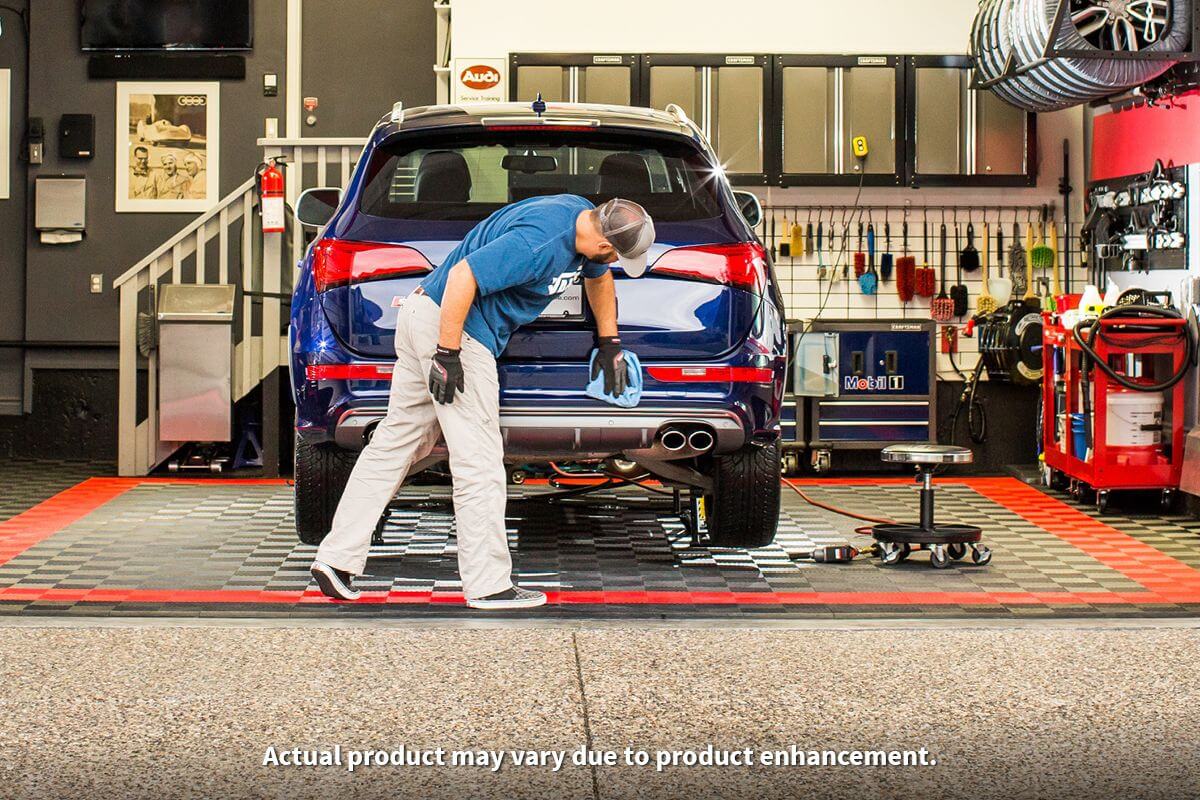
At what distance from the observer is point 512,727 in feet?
13.1

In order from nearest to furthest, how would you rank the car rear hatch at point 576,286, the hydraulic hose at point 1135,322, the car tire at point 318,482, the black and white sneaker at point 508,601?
1. the black and white sneaker at point 508,601
2. the car rear hatch at point 576,286
3. the car tire at point 318,482
4. the hydraulic hose at point 1135,322

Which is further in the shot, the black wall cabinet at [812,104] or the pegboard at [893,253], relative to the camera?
the pegboard at [893,253]

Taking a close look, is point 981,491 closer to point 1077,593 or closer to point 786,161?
point 786,161

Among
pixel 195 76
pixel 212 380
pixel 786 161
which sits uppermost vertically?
pixel 195 76

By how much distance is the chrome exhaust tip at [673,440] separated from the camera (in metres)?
5.90

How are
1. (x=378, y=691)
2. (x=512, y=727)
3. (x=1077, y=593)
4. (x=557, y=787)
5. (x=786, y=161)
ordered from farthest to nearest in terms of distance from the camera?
(x=786, y=161), (x=1077, y=593), (x=378, y=691), (x=512, y=727), (x=557, y=787)

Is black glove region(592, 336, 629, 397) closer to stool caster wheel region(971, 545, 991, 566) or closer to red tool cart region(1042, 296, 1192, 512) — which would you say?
stool caster wheel region(971, 545, 991, 566)

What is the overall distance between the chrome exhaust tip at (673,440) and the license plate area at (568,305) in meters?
0.51

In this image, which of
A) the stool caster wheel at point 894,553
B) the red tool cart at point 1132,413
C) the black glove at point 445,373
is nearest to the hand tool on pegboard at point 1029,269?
the red tool cart at point 1132,413

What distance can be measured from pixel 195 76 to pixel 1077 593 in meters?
8.51

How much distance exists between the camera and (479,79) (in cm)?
1119

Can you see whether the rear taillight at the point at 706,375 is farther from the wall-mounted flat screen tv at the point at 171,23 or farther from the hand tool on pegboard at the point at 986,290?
the wall-mounted flat screen tv at the point at 171,23

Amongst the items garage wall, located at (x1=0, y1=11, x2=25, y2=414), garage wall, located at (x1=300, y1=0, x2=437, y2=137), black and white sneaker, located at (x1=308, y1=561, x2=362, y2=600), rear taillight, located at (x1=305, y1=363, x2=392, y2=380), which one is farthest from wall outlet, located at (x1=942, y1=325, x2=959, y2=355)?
garage wall, located at (x1=0, y1=11, x2=25, y2=414)

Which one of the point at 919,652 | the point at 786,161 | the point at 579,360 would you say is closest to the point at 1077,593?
the point at 919,652
